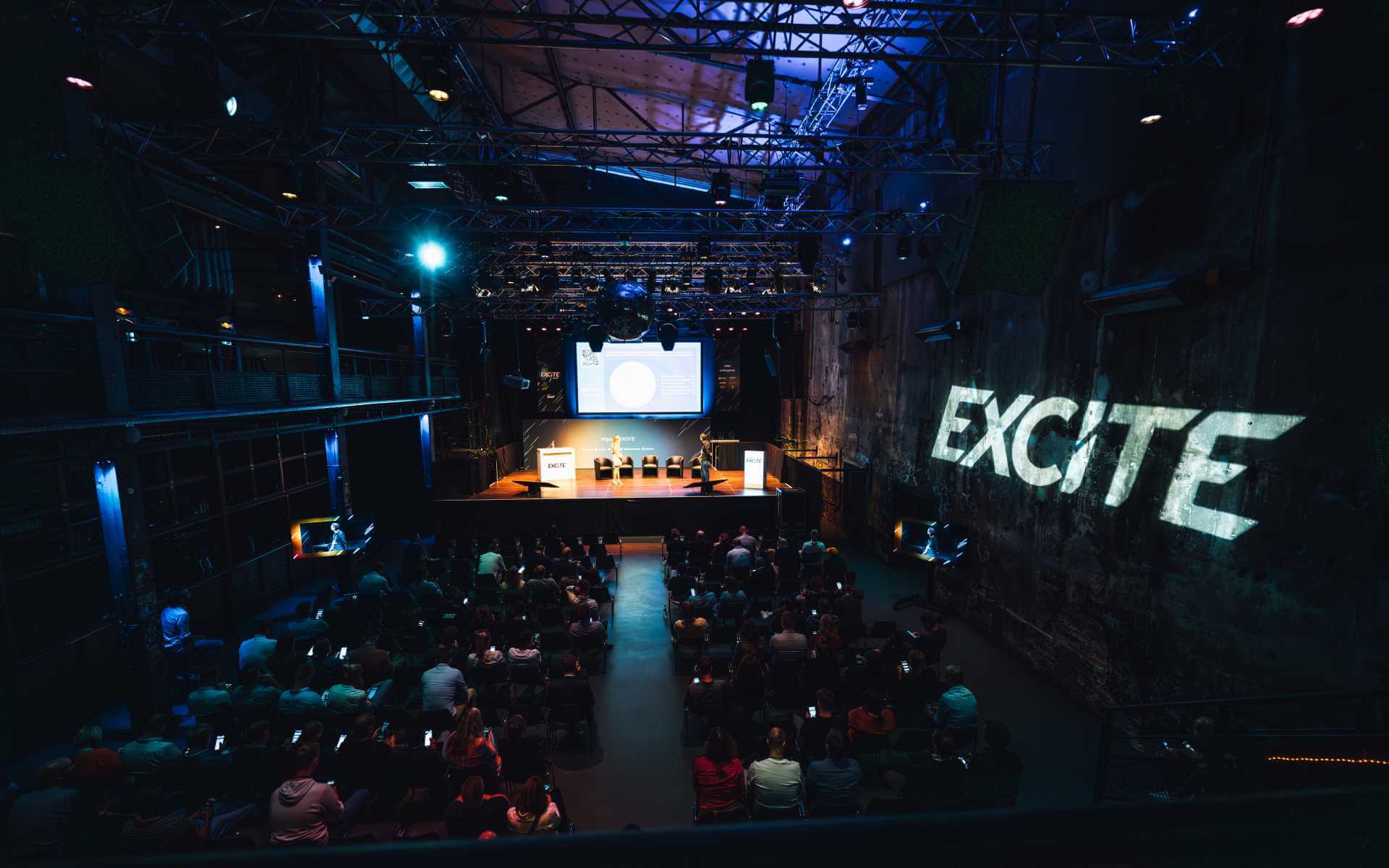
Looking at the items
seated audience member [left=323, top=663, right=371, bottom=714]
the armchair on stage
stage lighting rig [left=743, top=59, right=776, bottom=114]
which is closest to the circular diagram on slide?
the armchair on stage

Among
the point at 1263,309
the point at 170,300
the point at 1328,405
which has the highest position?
the point at 170,300

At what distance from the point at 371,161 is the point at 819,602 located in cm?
857

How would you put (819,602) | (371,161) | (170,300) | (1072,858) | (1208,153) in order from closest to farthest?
(1072,858) → (1208,153) → (371,161) → (819,602) → (170,300)

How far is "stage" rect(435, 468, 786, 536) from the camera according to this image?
14.7m

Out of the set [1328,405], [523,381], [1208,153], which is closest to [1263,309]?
[1328,405]

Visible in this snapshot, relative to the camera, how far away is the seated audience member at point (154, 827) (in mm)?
3896

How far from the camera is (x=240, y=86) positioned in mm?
9398

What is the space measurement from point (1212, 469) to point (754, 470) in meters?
12.3

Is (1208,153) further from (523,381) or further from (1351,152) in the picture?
(523,381)

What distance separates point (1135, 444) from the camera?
6.45 metres

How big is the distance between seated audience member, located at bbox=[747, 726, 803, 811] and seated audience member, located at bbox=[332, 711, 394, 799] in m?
3.09

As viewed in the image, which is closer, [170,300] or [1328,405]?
[1328,405]

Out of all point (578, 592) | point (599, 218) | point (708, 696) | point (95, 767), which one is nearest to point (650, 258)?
point (599, 218)

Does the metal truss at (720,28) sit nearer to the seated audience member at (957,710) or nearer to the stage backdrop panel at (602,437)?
the seated audience member at (957,710)
